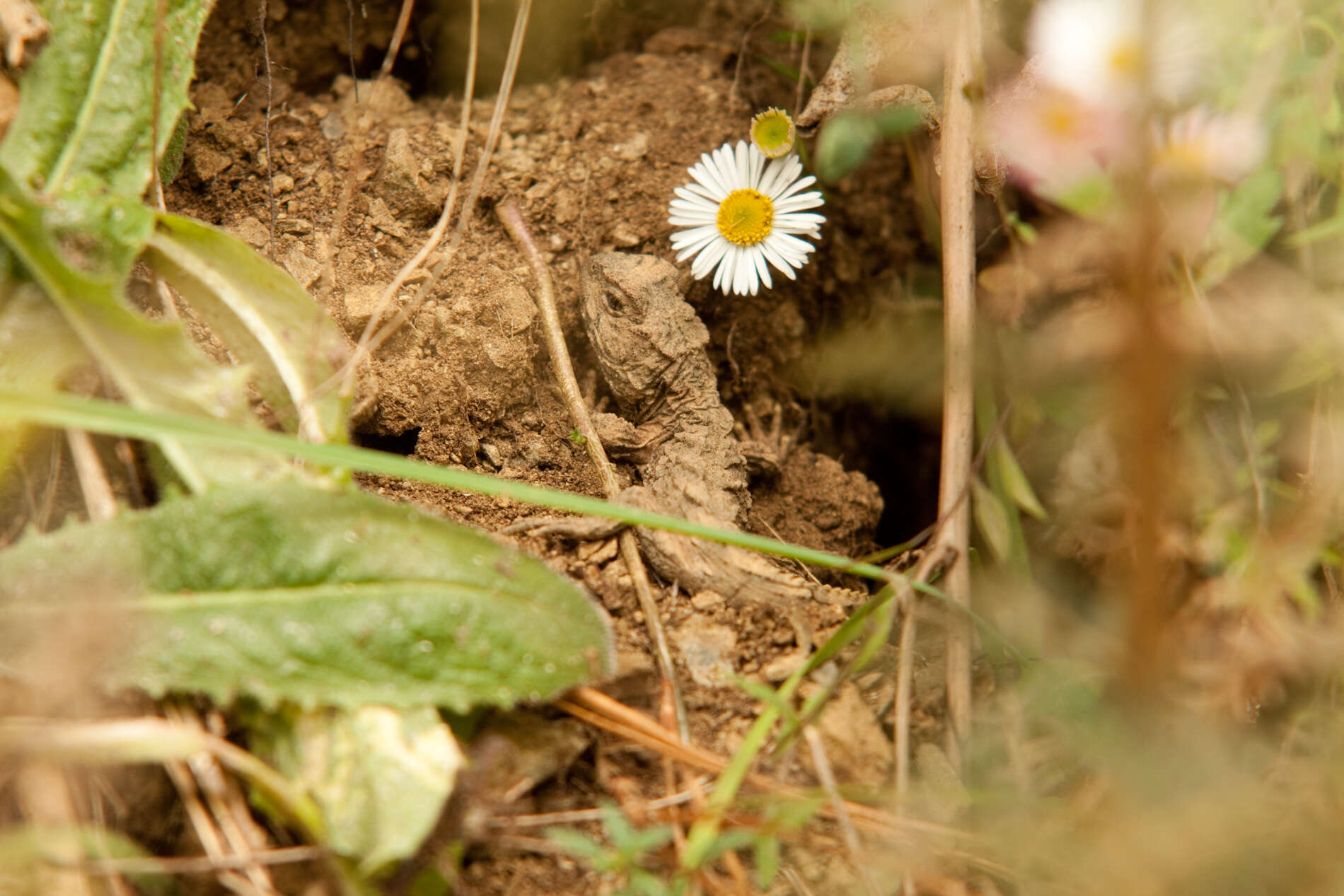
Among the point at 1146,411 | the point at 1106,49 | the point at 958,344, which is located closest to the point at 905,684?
the point at 958,344

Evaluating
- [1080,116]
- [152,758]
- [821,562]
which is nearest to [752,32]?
[1080,116]

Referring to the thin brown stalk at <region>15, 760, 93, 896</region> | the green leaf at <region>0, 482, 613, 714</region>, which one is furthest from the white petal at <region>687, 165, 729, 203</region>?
the thin brown stalk at <region>15, 760, 93, 896</region>

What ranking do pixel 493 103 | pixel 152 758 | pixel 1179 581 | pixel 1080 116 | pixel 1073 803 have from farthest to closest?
pixel 493 103
pixel 1080 116
pixel 1179 581
pixel 1073 803
pixel 152 758

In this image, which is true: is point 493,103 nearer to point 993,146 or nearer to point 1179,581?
point 993,146

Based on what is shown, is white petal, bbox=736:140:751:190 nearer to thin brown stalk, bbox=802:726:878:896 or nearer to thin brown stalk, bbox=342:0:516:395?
thin brown stalk, bbox=342:0:516:395

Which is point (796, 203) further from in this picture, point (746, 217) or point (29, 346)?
point (29, 346)

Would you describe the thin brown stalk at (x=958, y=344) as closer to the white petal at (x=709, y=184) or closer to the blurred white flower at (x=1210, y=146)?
the blurred white flower at (x=1210, y=146)

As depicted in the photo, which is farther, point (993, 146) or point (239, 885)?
point (993, 146)
